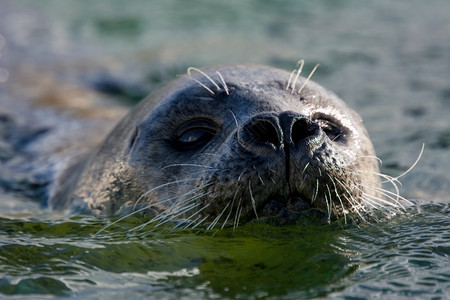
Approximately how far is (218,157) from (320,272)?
0.84 metres

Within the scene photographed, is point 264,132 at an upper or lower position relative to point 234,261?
upper

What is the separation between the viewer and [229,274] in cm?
360

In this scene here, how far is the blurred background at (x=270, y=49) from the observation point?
770cm

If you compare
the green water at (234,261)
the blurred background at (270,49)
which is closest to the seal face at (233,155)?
the green water at (234,261)

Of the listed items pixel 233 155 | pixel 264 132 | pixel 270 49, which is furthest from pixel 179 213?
pixel 270 49

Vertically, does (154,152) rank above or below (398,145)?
below

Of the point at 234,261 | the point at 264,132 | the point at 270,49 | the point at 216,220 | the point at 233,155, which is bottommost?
the point at 234,261

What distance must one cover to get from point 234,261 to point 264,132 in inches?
25.8

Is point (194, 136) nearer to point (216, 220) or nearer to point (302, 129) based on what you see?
point (216, 220)

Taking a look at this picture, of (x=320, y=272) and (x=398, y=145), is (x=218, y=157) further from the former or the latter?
(x=398, y=145)

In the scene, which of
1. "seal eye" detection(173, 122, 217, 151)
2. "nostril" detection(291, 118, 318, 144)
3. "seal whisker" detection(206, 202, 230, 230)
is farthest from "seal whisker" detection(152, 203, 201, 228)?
"nostril" detection(291, 118, 318, 144)

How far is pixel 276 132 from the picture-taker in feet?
12.3

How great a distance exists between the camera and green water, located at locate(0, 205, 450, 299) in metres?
3.45

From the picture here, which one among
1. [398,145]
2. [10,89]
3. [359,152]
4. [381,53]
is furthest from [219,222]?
[381,53]
